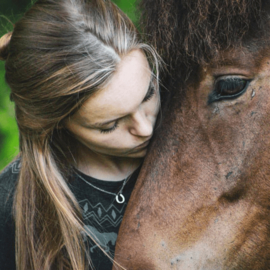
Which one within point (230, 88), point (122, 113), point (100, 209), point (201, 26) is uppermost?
point (201, 26)

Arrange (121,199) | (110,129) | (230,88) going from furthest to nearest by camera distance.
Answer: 1. (121,199)
2. (110,129)
3. (230,88)

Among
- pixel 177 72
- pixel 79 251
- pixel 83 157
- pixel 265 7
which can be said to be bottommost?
pixel 79 251

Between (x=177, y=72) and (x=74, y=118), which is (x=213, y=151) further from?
(x=74, y=118)

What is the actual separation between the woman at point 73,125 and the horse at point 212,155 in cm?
13

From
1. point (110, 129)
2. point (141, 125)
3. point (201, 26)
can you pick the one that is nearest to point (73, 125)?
point (110, 129)

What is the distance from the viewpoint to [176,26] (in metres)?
1.21

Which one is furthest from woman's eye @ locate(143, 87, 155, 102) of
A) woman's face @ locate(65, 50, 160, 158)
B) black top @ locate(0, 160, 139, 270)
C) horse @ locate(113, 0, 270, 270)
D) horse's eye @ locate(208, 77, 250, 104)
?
black top @ locate(0, 160, 139, 270)

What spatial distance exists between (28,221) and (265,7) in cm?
120

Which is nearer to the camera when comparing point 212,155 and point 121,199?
point 212,155

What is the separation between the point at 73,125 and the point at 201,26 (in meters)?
0.56

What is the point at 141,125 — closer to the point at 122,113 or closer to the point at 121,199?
the point at 122,113

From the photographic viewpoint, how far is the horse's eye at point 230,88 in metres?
1.14

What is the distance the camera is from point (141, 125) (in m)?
1.24

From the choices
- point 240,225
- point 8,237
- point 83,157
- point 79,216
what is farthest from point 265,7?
point 8,237
